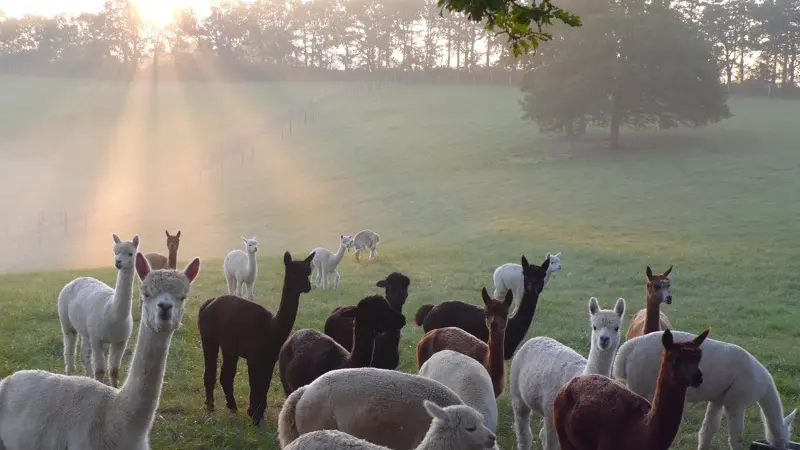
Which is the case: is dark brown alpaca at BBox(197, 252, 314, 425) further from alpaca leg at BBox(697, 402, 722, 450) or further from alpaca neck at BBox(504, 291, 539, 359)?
alpaca leg at BBox(697, 402, 722, 450)

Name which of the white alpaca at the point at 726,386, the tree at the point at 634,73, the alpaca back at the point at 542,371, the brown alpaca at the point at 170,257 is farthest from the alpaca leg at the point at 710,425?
the tree at the point at 634,73

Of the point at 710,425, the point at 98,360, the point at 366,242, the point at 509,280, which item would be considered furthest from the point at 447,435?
the point at 366,242

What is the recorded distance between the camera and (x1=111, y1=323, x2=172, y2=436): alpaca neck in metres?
4.85

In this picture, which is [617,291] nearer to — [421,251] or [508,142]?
[421,251]

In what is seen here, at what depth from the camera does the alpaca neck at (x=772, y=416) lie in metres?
6.57

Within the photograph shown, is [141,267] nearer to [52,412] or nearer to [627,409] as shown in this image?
[52,412]

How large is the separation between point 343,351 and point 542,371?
1.93m

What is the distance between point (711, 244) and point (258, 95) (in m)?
55.0

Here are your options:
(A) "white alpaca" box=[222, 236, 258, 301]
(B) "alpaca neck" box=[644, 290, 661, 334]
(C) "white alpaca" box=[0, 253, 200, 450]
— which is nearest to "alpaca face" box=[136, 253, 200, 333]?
(C) "white alpaca" box=[0, 253, 200, 450]

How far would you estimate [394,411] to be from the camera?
5.16 m

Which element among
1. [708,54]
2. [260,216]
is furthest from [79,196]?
[708,54]

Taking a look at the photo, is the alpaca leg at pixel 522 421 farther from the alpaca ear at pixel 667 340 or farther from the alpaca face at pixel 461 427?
the alpaca face at pixel 461 427

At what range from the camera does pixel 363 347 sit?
672 centimetres

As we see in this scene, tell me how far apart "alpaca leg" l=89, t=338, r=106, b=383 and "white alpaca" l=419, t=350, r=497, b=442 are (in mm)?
3967
